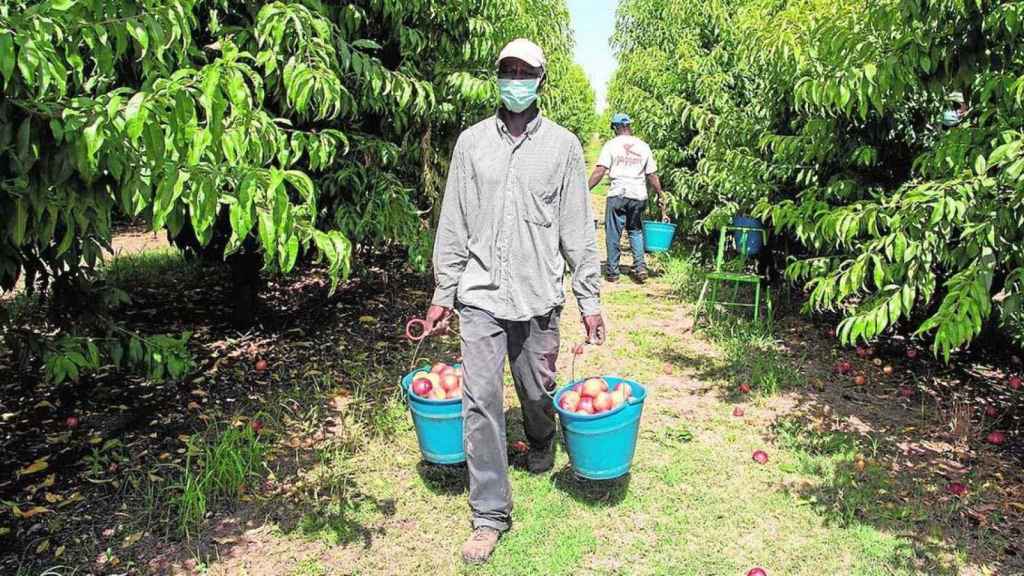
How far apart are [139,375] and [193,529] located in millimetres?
2165

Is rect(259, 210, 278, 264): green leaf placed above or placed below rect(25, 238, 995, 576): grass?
above

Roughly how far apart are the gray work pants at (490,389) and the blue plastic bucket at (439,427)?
0.24 m

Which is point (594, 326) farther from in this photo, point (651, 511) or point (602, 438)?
point (651, 511)

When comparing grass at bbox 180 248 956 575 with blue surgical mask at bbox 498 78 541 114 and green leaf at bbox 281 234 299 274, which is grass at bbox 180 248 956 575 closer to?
green leaf at bbox 281 234 299 274

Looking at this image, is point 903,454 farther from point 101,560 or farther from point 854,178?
point 101,560

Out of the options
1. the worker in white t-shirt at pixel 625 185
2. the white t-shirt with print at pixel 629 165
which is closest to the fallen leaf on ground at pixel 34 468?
the worker in white t-shirt at pixel 625 185

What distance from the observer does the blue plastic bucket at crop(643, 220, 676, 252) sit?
28.1ft

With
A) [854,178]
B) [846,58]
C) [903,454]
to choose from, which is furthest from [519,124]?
[854,178]

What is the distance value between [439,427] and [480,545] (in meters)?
0.60

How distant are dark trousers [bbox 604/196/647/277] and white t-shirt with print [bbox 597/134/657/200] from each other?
11 cm

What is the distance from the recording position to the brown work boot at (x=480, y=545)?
307cm

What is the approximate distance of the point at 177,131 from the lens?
6.68 feet

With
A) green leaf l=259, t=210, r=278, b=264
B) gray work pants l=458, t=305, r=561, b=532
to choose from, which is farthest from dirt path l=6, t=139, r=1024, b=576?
green leaf l=259, t=210, r=278, b=264

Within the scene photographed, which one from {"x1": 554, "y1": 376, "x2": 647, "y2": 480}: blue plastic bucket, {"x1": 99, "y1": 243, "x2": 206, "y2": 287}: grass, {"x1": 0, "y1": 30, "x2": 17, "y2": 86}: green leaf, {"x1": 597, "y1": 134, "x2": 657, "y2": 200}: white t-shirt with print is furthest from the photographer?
{"x1": 597, "y1": 134, "x2": 657, "y2": 200}: white t-shirt with print
